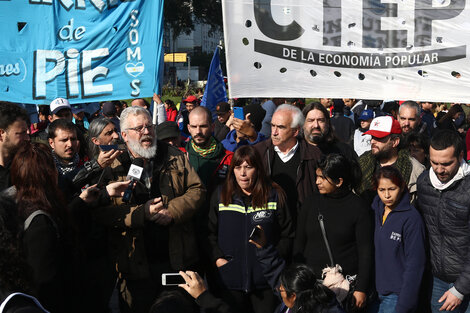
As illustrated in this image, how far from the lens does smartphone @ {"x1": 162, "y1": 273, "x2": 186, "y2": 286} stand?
10.9ft

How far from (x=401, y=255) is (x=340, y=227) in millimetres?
478

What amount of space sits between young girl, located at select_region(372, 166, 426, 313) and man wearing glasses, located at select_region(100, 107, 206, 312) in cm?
137

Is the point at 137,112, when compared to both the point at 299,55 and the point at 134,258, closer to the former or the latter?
Answer: the point at 134,258

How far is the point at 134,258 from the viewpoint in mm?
4168

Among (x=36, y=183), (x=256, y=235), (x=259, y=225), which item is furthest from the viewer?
(x=259, y=225)

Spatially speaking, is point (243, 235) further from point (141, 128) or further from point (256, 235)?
point (141, 128)

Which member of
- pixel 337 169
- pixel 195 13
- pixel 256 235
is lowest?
pixel 256 235

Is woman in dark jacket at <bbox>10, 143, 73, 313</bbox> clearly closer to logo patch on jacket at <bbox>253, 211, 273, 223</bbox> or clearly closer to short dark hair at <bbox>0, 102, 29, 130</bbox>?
short dark hair at <bbox>0, 102, 29, 130</bbox>

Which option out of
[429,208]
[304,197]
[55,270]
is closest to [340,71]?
[304,197]

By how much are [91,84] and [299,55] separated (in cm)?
259

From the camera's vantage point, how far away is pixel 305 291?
129 inches

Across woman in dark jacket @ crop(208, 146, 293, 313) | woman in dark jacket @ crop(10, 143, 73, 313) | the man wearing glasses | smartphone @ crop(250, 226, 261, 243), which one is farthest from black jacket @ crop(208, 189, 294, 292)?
woman in dark jacket @ crop(10, 143, 73, 313)

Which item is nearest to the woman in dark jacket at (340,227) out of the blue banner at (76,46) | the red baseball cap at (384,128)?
the red baseball cap at (384,128)

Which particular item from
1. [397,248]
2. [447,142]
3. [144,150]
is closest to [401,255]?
[397,248]
